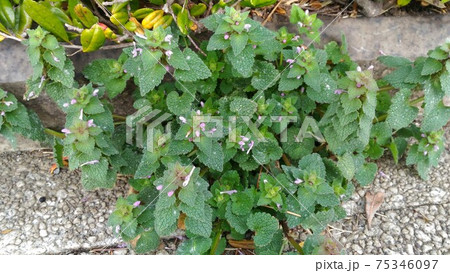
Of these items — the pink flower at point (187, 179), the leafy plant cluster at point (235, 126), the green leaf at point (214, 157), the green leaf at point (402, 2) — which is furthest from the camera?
the green leaf at point (402, 2)

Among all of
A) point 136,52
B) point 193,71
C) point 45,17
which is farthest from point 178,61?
point 45,17

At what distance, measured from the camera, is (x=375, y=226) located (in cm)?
244

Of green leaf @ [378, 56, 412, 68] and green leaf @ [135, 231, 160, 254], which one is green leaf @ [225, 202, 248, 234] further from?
green leaf @ [378, 56, 412, 68]

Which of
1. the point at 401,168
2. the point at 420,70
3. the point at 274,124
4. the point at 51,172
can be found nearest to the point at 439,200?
the point at 401,168

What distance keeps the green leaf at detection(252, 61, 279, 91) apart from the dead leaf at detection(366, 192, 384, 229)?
2.49 feet

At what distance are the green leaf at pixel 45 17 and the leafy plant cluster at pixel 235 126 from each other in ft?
0.70

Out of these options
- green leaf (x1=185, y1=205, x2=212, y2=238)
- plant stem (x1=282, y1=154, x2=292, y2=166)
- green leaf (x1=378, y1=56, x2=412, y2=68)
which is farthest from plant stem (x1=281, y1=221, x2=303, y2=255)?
green leaf (x1=378, y1=56, x2=412, y2=68)

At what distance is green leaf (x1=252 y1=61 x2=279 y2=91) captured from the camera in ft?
7.58

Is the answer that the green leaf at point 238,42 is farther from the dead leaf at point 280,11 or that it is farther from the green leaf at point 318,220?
the green leaf at point 318,220

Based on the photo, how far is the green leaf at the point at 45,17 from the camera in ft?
7.37

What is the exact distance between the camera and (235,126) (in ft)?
7.29

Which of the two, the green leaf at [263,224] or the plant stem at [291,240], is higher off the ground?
the green leaf at [263,224]

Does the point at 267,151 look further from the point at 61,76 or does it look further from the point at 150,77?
the point at 61,76

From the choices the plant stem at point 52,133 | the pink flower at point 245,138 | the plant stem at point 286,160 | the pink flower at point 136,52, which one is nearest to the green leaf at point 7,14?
the plant stem at point 52,133
